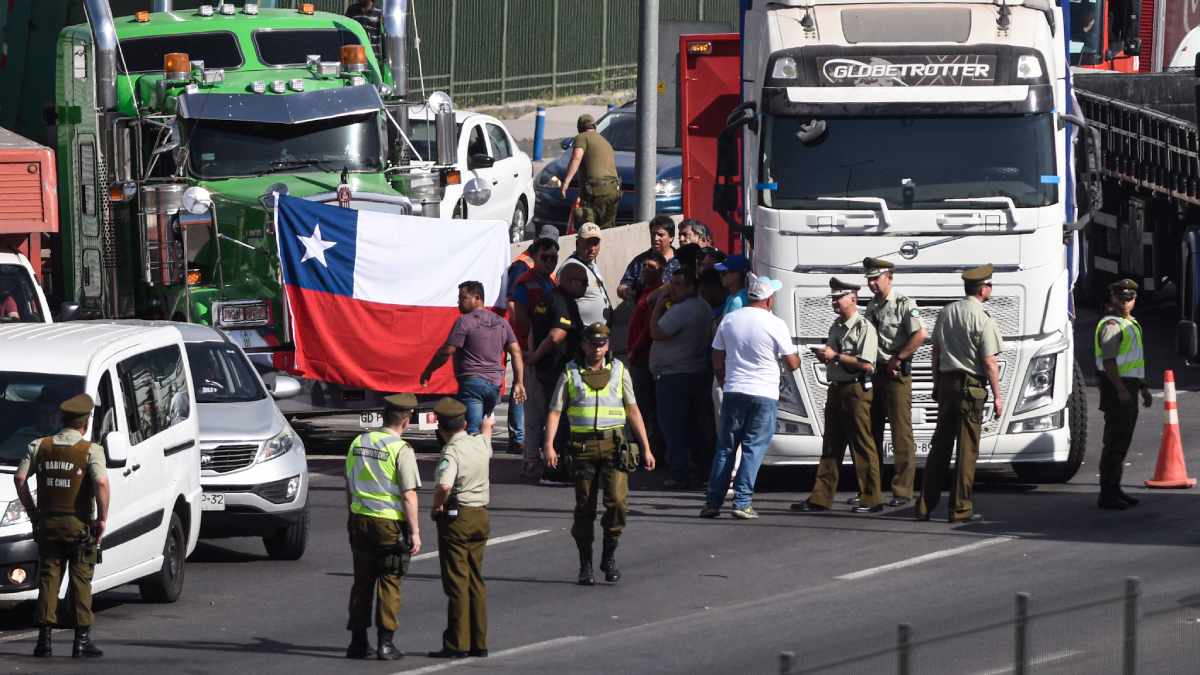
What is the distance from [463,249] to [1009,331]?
5.09 metres

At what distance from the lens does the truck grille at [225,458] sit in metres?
13.7

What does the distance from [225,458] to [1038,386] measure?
606cm

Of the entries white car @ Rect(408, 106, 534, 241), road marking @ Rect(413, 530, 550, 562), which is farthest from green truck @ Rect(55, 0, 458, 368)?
white car @ Rect(408, 106, 534, 241)

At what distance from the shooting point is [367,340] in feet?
60.0

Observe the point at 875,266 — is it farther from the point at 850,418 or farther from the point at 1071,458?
the point at 1071,458

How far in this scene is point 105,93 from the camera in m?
18.9

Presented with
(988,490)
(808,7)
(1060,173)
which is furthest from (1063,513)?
(808,7)

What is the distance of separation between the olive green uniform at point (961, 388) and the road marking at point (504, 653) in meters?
4.24

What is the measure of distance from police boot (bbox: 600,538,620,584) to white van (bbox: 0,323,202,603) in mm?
2493

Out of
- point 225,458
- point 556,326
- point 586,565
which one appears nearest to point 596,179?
point 556,326

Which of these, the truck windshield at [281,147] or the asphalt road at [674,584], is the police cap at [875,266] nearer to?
Answer: the asphalt road at [674,584]

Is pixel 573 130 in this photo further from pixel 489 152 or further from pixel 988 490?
pixel 988 490

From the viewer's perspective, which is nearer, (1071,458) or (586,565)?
(586,565)

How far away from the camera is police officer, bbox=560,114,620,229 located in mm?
24562
